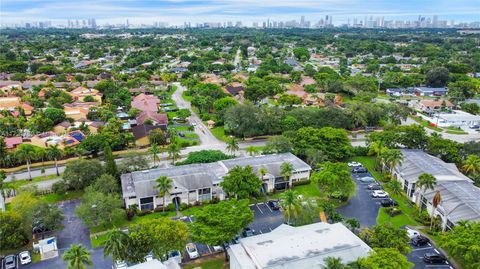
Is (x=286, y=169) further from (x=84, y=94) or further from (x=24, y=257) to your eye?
(x=84, y=94)

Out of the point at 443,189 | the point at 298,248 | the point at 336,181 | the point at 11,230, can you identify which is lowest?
the point at 11,230

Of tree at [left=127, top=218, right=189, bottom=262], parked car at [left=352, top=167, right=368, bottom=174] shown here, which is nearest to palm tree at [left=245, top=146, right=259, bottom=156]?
parked car at [left=352, top=167, right=368, bottom=174]

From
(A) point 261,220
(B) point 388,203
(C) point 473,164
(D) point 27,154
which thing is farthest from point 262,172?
(D) point 27,154

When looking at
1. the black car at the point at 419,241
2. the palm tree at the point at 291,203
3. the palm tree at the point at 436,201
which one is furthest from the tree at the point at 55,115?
the palm tree at the point at 436,201

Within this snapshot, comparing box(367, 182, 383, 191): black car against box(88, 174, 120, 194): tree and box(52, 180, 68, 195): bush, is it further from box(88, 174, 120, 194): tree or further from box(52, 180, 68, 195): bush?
box(52, 180, 68, 195): bush

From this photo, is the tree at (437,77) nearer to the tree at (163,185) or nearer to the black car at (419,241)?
the black car at (419,241)

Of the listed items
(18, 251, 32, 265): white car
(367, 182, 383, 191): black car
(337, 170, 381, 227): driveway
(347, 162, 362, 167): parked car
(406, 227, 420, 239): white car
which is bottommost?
(18, 251, 32, 265): white car
